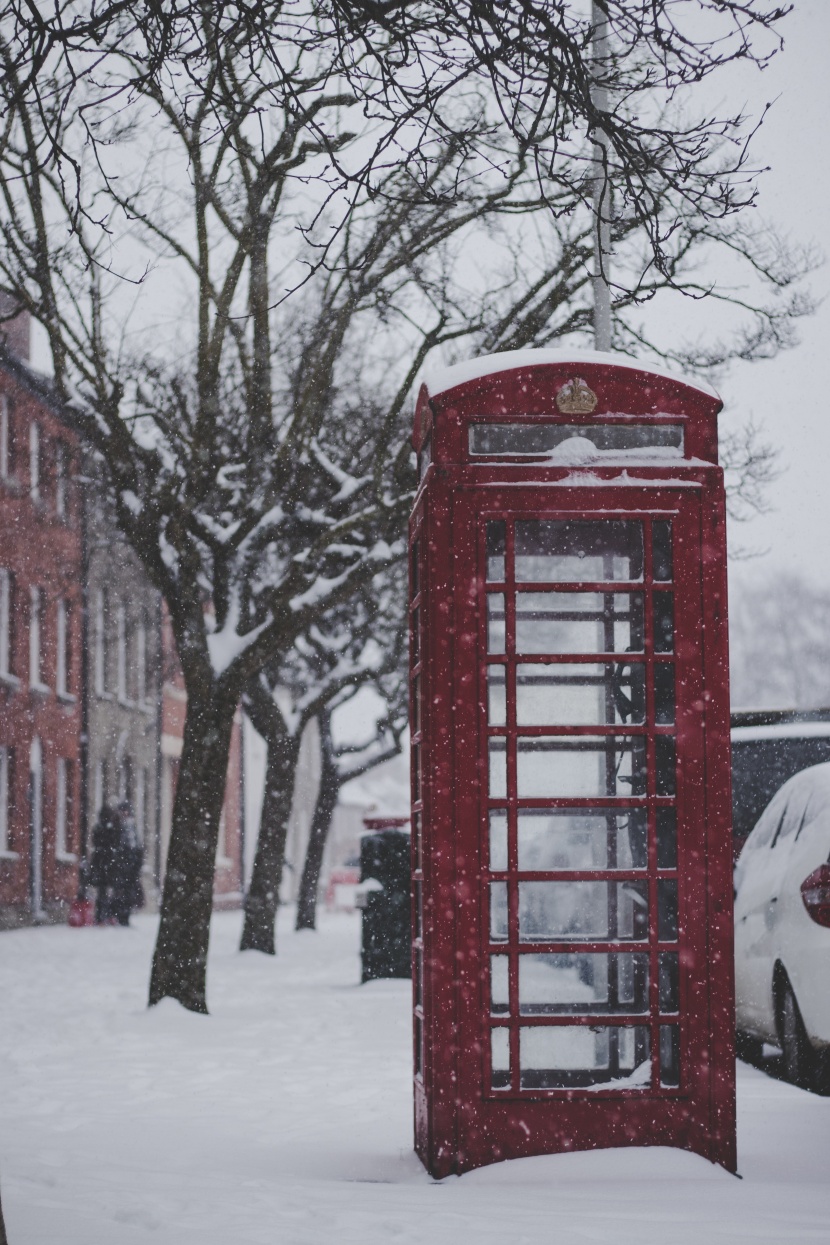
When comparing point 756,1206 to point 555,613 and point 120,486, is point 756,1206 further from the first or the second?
point 120,486

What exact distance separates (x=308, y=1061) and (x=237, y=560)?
191 inches

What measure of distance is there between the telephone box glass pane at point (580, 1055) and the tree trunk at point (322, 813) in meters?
19.5

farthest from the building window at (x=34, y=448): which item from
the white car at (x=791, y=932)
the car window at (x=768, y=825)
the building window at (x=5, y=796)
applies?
the white car at (x=791, y=932)

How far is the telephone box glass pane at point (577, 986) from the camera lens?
226 inches

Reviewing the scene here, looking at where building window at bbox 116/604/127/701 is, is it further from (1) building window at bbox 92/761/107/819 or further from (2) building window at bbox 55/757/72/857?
(2) building window at bbox 55/757/72/857

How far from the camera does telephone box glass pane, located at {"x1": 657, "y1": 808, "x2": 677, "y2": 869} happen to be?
5.73 m

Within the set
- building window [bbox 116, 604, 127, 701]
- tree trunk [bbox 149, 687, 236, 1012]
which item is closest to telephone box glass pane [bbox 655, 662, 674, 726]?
tree trunk [bbox 149, 687, 236, 1012]

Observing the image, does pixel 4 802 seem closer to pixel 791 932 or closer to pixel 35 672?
pixel 35 672

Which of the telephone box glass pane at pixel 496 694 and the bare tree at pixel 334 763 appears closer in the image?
the telephone box glass pane at pixel 496 694

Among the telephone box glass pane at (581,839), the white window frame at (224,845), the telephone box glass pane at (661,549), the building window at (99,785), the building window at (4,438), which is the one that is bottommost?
the white window frame at (224,845)

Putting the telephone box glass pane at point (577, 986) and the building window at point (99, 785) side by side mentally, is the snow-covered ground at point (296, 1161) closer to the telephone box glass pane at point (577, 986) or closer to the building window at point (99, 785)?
the telephone box glass pane at point (577, 986)

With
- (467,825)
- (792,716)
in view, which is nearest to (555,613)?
(467,825)

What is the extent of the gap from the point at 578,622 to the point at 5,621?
79.6 ft

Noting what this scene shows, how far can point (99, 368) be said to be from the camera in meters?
12.9
